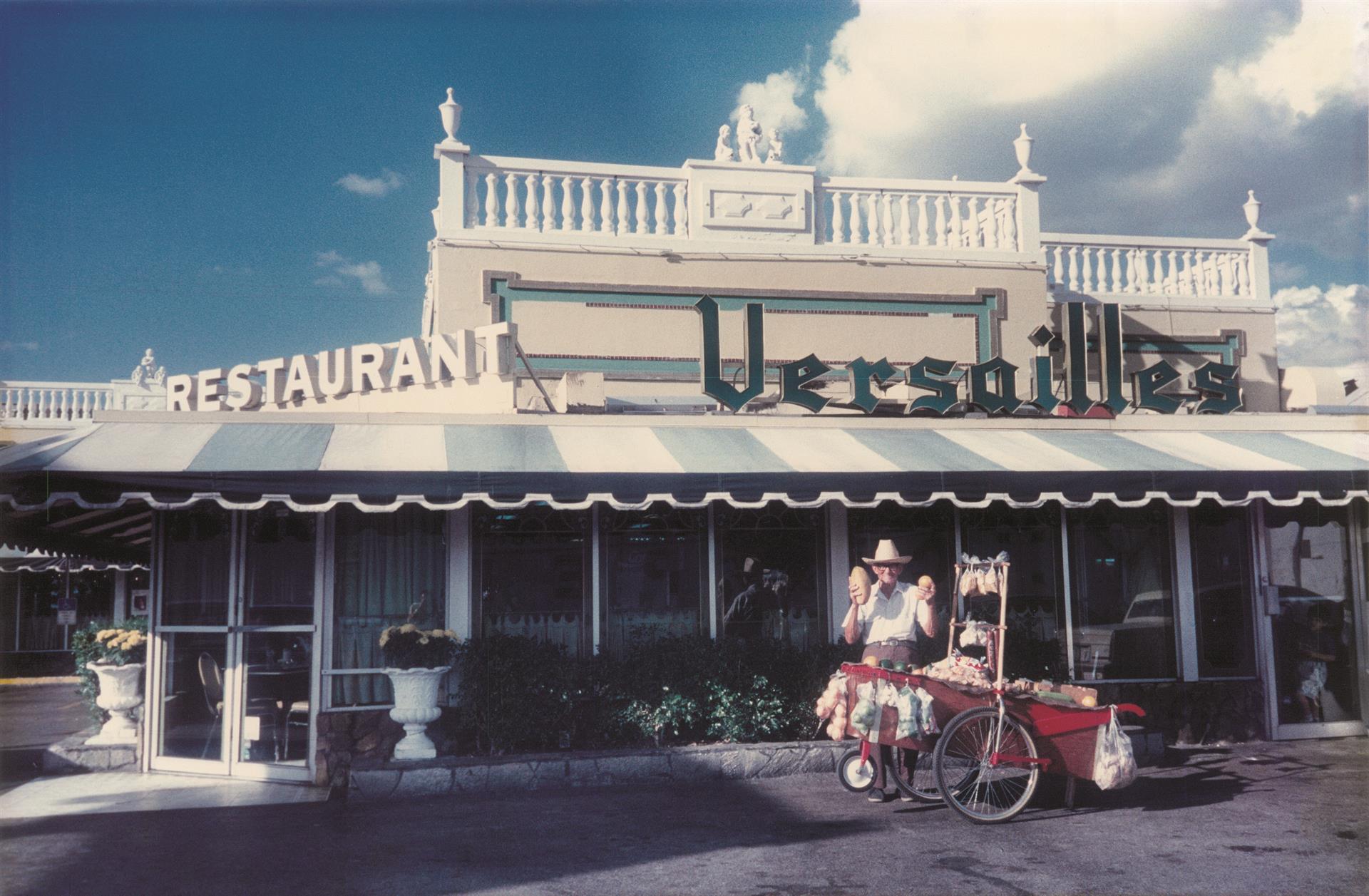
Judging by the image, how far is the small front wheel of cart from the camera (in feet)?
25.1

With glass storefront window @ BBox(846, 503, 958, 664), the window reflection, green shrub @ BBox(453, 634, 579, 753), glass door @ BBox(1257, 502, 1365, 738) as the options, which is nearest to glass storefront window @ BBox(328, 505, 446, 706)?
green shrub @ BBox(453, 634, 579, 753)

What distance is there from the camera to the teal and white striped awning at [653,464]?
7531 millimetres

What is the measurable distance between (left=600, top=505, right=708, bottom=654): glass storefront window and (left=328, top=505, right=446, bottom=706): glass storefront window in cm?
148

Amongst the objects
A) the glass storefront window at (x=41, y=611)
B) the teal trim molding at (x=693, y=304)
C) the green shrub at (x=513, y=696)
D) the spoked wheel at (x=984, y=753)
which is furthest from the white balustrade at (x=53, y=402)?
the spoked wheel at (x=984, y=753)

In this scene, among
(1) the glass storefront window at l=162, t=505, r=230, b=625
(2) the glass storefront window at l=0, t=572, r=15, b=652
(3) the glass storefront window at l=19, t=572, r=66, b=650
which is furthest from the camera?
(3) the glass storefront window at l=19, t=572, r=66, b=650

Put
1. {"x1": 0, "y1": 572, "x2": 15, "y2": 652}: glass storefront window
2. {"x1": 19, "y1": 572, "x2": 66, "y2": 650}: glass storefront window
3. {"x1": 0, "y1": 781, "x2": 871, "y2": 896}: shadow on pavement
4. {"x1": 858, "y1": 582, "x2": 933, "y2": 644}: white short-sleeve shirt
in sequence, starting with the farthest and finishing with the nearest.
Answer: {"x1": 19, "y1": 572, "x2": 66, "y2": 650}: glass storefront window, {"x1": 0, "y1": 572, "x2": 15, "y2": 652}: glass storefront window, {"x1": 858, "y1": 582, "x2": 933, "y2": 644}: white short-sleeve shirt, {"x1": 0, "y1": 781, "x2": 871, "y2": 896}: shadow on pavement

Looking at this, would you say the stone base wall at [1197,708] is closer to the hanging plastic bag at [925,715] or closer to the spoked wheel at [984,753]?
the spoked wheel at [984,753]

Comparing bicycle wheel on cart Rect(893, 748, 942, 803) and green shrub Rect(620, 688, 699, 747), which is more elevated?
green shrub Rect(620, 688, 699, 747)

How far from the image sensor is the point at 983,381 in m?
10.8

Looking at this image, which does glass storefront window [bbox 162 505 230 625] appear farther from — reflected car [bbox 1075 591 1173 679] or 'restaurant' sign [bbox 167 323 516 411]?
reflected car [bbox 1075 591 1173 679]

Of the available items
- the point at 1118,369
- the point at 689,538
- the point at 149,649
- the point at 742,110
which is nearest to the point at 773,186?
the point at 742,110

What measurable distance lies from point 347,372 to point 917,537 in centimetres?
598

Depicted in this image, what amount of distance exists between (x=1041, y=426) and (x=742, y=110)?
5.99 metres

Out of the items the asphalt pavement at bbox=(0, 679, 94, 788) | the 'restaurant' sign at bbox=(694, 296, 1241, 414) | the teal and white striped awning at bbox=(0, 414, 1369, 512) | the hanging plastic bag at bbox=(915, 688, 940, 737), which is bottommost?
the asphalt pavement at bbox=(0, 679, 94, 788)
